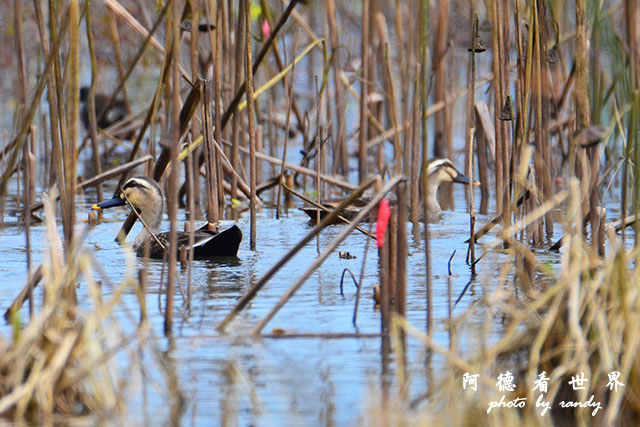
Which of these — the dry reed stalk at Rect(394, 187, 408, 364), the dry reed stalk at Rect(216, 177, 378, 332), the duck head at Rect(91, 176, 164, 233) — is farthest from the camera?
the duck head at Rect(91, 176, 164, 233)

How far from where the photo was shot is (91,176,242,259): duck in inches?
246

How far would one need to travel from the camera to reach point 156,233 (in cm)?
745

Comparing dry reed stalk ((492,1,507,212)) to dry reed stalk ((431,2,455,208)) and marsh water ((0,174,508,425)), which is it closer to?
marsh water ((0,174,508,425))

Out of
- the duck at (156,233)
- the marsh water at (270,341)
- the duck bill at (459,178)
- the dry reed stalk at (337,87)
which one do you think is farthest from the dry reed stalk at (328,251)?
the duck bill at (459,178)

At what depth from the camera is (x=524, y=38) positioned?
5.27 meters

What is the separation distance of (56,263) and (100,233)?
4.00 m

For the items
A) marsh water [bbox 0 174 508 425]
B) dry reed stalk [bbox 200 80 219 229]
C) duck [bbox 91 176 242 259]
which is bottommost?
marsh water [bbox 0 174 508 425]

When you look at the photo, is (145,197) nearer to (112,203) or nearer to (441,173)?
(112,203)

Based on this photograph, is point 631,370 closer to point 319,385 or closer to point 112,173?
point 319,385

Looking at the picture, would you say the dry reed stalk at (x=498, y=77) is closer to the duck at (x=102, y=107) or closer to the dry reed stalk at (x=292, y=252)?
the dry reed stalk at (x=292, y=252)

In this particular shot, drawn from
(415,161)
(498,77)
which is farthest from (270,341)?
(415,161)

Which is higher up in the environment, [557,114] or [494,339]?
[557,114]

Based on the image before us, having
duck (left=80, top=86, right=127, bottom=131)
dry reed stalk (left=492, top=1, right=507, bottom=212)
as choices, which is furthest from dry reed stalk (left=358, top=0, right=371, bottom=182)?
duck (left=80, top=86, right=127, bottom=131)

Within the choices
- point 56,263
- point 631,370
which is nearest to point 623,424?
point 631,370
